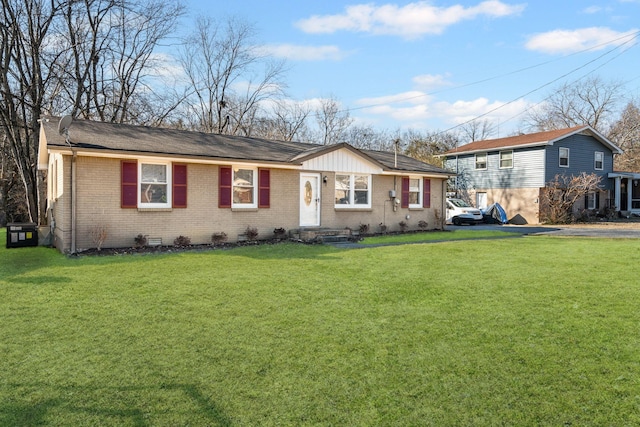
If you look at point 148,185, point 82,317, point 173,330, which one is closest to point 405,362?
point 173,330

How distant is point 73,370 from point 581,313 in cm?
564

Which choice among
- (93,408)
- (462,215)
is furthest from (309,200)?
(93,408)

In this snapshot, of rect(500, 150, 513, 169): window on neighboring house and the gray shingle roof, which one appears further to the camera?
rect(500, 150, 513, 169): window on neighboring house

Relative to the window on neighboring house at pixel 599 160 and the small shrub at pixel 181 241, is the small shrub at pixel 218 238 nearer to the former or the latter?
the small shrub at pixel 181 241

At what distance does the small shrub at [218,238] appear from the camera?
1287 centimetres

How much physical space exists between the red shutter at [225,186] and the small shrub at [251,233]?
984 millimetres

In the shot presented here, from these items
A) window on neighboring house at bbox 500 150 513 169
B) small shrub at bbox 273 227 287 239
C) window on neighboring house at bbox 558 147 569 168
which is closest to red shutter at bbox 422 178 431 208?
small shrub at bbox 273 227 287 239

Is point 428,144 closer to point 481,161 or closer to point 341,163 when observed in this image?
point 481,161

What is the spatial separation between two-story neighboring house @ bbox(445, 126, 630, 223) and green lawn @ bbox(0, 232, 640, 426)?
18753mm

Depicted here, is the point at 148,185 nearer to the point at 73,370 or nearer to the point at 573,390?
the point at 73,370

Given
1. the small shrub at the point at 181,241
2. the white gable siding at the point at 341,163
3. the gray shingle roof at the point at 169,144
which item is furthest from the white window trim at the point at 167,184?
the white gable siding at the point at 341,163

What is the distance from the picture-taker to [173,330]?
470cm

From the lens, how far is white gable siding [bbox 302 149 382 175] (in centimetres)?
1474

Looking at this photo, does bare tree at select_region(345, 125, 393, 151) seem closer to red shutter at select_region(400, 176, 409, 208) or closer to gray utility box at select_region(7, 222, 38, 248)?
red shutter at select_region(400, 176, 409, 208)
